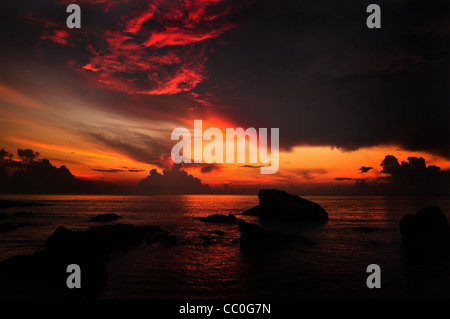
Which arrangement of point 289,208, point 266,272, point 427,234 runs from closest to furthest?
point 266,272, point 427,234, point 289,208

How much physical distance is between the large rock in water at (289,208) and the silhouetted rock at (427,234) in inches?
1299

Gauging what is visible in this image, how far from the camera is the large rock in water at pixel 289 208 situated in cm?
6617

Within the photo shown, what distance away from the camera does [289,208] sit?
221 feet

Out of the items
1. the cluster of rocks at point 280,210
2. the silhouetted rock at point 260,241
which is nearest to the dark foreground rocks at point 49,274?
the silhouetted rock at point 260,241

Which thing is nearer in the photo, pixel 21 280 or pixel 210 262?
pixel 21 280

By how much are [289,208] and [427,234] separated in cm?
3745

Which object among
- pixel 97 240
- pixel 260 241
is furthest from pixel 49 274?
pixel 260 241

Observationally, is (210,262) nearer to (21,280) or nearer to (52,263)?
(52,263)

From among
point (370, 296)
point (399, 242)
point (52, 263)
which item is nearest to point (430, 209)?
point (399, 242)

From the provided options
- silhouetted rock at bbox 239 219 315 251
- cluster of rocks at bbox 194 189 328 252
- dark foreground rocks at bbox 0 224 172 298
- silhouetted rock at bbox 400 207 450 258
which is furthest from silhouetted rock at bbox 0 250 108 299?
silhouetted rock at bbox 400 207 450 258

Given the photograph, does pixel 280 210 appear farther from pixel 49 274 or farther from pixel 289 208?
pixel 49 274

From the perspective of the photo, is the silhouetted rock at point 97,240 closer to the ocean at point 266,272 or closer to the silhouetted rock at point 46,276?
the silhouetted rock at point 46,276
